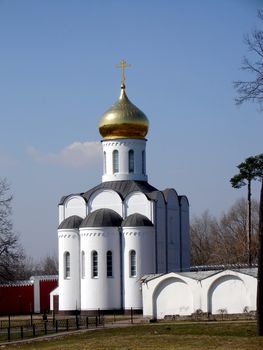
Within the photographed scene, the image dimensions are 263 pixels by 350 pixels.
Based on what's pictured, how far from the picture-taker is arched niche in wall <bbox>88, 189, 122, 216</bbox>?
60156 millimetres

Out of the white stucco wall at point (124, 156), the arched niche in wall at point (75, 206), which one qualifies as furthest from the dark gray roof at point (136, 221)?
the arched niche in wall at point (75, 206)

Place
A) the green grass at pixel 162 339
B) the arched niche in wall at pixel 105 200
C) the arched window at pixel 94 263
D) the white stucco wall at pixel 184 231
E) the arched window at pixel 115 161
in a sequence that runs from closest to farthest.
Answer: the green grass at pixel 162 339
the arched window at pixel 94 263
the arched niche in wall at pixel 105 200
the arched window at pixel 115 161
the white stucco wall at pixel 184 231

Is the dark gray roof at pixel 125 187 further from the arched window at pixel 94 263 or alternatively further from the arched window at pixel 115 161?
the arched window at pixel 94 263

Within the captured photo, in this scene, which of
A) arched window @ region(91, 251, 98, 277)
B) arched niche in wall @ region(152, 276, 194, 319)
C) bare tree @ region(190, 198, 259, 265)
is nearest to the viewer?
arched niche in wall @ region(152, 276, 194, 319)

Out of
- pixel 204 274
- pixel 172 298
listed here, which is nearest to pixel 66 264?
pixel 172 298

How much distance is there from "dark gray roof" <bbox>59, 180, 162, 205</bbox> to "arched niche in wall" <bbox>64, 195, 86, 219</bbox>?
0.36 meters

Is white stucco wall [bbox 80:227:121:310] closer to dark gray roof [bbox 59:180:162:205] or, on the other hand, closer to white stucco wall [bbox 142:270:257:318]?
dark gray roof [bbox 59:180:162:205]

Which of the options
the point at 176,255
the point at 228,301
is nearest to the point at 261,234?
the point at 228,301

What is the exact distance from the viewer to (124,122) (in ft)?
200

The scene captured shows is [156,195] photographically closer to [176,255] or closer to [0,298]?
[176,255]

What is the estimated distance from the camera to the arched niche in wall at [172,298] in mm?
51000

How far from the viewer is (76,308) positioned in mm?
58562

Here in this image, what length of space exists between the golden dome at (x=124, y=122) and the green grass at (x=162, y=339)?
23.1 m

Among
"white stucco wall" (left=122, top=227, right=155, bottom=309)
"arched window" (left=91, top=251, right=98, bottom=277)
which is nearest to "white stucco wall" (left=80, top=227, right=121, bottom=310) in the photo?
"arched window" (left=91, top=251, right=98, bottom=277)
